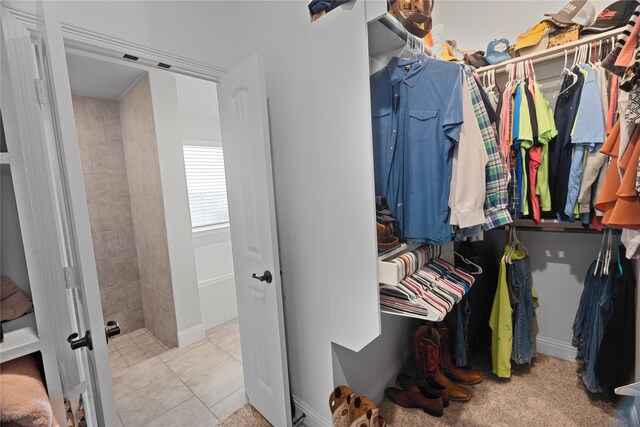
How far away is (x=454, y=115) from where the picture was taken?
1.10 meters

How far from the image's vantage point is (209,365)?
238 centimetres

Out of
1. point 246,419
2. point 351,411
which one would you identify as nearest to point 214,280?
point 246,419

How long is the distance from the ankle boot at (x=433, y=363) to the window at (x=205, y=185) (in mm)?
2611

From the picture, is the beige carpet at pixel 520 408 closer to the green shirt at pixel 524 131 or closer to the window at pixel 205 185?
the green shirt at pixel 524 131

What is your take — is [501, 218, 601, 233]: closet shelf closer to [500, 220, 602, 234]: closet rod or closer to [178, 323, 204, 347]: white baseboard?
[500, 220, 602, 234]: closet rod

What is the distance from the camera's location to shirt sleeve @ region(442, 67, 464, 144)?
1.10m

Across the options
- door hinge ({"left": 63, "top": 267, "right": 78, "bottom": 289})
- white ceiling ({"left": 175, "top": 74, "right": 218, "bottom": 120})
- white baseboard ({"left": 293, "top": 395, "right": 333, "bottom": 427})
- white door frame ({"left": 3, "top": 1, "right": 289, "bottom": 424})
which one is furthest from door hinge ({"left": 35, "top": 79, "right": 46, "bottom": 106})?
white baseboard ({"left": 293, "top": 395, "right": 333, "bottom": 427})

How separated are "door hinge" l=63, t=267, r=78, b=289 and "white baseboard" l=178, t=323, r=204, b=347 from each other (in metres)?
1.91

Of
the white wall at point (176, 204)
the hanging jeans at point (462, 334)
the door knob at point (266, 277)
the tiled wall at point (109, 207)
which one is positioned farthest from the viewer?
the tiled wall at point (109, 207)

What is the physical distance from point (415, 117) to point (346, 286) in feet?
2.63

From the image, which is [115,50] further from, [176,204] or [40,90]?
[176,204]

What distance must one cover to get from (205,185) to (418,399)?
3.06 meters

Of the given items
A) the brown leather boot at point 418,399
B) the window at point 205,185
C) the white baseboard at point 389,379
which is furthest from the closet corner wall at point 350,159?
the window at point 205,185

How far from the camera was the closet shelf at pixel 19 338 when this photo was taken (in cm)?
55
